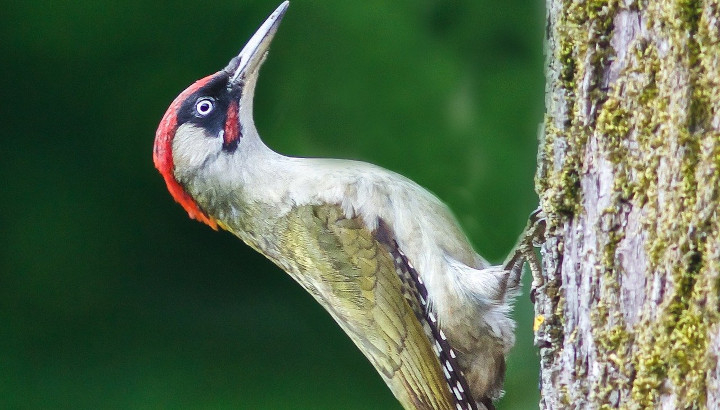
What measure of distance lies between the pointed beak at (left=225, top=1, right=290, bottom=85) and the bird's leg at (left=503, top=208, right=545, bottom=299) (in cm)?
120

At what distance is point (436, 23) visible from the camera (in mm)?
4160

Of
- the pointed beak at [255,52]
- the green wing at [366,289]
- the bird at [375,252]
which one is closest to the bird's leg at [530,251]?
the bird at [375,252]

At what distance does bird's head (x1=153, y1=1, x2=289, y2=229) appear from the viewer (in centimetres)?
317

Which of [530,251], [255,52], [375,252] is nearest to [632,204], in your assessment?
[530,251]

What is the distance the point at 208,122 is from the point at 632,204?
1845mm

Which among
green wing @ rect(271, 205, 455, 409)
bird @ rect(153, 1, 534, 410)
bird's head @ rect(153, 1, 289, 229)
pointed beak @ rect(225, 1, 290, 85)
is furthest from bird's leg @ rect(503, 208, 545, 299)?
pointed beak @ rect(225, 1, 290, 85)

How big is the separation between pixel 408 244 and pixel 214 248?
146 cm

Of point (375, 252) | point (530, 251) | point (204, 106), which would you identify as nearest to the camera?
point (530, 251)

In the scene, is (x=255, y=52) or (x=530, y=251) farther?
(x=255, y=52)

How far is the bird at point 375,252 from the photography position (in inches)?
113

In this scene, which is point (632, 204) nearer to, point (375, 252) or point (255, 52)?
point (375, 252)

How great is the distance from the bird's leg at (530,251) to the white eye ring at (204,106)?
122cm

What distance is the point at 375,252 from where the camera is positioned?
2961 millimetres

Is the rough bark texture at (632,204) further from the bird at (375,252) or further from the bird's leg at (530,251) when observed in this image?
the bird at (375,252)
